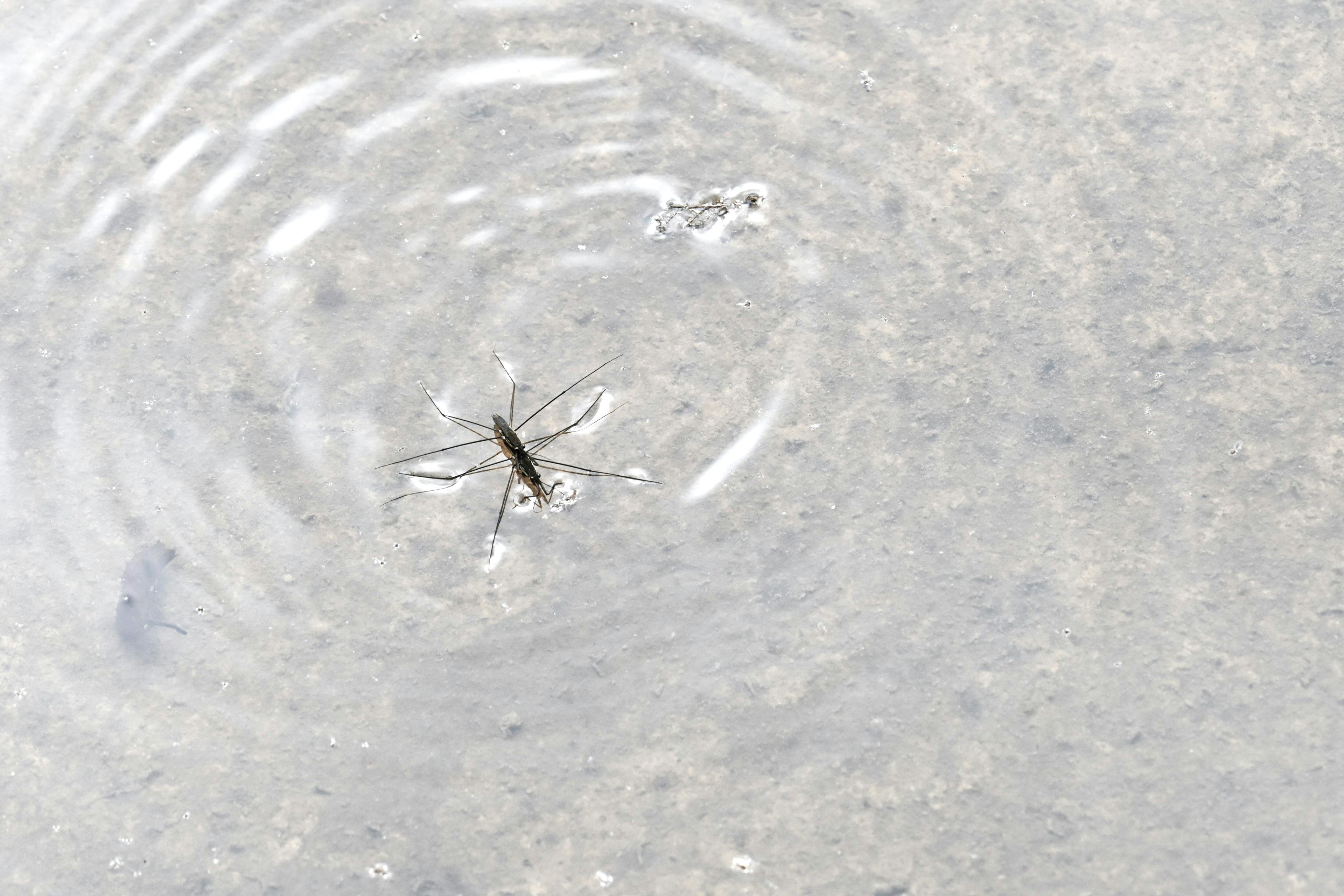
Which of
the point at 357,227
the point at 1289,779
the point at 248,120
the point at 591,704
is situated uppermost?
the point at 248,120

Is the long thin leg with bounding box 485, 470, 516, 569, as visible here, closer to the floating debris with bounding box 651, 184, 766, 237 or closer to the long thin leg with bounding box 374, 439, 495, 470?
the long thin leg with bounding box 374, 439, 495, 470

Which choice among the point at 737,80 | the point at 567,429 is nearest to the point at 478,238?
the point at 567,429

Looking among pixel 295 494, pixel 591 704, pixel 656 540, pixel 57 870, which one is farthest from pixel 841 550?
pixel 57 870

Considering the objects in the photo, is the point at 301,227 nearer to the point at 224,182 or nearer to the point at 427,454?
the point at 224,182

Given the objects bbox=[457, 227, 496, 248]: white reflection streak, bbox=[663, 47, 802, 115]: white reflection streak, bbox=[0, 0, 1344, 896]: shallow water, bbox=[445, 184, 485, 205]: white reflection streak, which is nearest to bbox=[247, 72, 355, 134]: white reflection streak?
bbox=[0, 0, 1344, 896]: shallow water

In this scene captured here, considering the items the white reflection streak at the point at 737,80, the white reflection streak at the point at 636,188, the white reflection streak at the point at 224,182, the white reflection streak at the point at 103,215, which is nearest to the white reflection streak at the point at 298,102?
the white reflection streak at the point at 224,182

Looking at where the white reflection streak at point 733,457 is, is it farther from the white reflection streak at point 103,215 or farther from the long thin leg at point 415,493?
the white reflection streak at point 103,215

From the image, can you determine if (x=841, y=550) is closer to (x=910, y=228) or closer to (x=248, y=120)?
(x=910, y=228)
